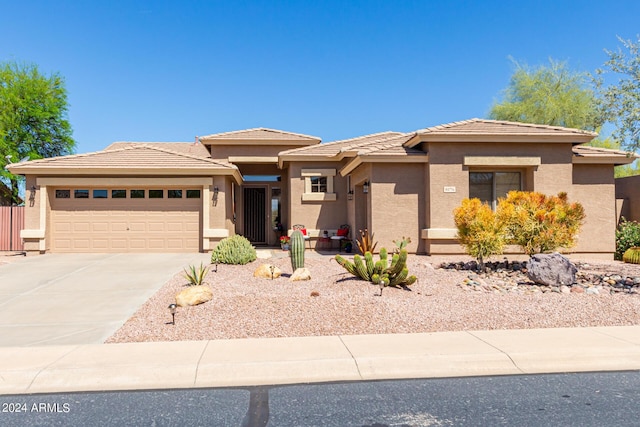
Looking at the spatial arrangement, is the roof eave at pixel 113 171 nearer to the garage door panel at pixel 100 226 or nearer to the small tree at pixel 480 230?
the garage door panel at pixel 100 226

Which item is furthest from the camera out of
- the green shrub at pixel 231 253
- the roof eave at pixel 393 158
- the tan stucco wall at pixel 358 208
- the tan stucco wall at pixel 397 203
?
the tan stucco wall at pixel 358 208

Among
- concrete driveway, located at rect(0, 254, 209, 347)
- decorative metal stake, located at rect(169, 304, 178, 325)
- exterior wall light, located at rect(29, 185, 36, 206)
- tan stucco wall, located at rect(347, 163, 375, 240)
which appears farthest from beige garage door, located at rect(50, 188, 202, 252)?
decorative metal stake, located at rect(169, 304, 178, 325)

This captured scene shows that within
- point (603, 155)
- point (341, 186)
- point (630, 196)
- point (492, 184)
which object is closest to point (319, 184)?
point (341, 186)

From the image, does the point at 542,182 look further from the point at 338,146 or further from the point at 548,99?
the point at 548,99

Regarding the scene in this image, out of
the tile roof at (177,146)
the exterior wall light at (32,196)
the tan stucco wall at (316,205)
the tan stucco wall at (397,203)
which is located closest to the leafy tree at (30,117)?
the tile roof at (177,146)

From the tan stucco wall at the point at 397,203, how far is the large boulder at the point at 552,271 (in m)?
5.10

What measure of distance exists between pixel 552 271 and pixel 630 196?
979cm

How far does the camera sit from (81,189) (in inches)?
637

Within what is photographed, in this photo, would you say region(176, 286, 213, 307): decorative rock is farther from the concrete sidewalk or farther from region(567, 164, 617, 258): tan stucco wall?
region(567, 164, 617, 258): tan stucco wall

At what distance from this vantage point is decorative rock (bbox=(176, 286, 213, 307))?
769cm

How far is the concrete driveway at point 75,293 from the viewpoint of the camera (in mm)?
6672

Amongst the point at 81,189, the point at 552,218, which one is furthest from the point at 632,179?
the point at 81,189

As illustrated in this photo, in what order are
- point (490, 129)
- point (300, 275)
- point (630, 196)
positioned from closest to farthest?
point (300, 275)
point (490, 129)
point (630, 196)

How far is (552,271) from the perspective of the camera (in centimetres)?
966
